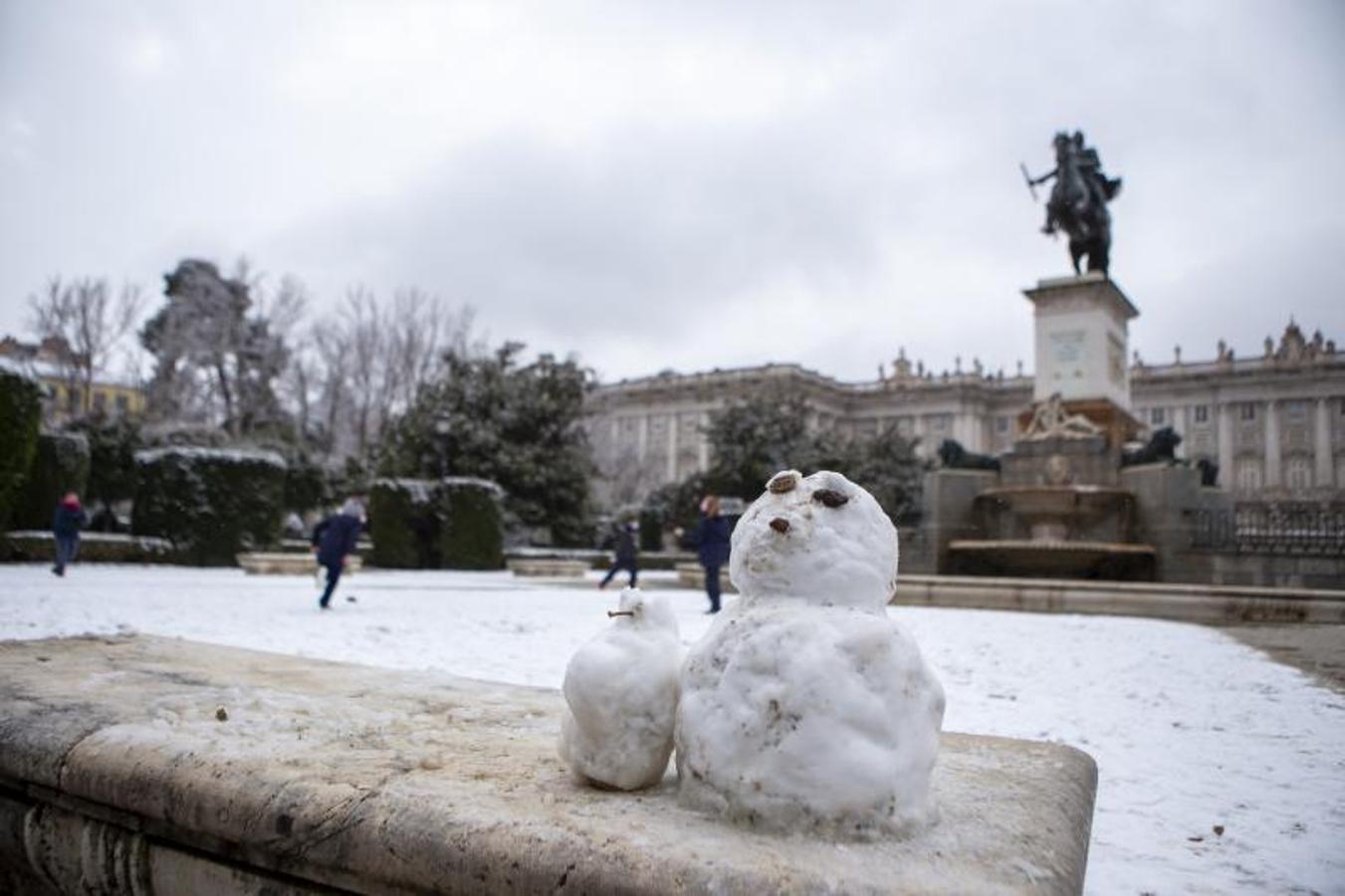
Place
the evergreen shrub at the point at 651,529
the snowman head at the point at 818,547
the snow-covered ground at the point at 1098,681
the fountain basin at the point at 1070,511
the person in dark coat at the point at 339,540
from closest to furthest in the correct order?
the snowman head at the point at 818,547 < the snow-covered ground at the point at 1098,681 < the person in dark coat at the point at 339,540 < the fountain basin at the point at 1070,511 < the evergreen shrub at the point at 651,529

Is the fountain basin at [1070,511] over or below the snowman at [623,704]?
over

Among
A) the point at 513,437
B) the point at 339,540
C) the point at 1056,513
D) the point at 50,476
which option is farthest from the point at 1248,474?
the point at 50,476

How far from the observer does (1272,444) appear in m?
57.2

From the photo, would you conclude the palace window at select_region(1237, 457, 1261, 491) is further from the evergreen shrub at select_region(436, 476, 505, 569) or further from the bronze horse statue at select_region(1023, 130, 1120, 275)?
the evergreen shrub at select_region(436, 476, 505, 569)

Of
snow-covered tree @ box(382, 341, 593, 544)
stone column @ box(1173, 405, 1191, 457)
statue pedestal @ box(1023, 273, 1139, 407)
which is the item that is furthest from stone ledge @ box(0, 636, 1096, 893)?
stone column @ box(1173, 405, 1191, 457)

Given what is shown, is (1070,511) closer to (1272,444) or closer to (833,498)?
(833,498)

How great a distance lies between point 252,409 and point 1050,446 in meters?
36.9

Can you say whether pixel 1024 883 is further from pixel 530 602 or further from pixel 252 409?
pixel 252 409

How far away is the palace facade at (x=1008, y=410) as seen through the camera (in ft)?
167

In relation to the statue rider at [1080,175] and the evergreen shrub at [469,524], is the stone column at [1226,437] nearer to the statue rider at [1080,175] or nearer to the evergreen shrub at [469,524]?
the statue rider at [1080,175]

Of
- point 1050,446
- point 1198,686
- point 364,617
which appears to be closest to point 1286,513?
point 1050,446

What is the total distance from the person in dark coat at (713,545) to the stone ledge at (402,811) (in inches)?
309

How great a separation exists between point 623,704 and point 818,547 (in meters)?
0.58

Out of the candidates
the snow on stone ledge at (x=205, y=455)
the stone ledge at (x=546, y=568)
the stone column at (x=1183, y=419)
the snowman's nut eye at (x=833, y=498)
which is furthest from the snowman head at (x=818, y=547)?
the stone column at (x=1183, y=419)
